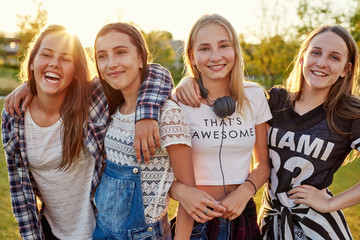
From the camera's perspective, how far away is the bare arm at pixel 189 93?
2461 mm

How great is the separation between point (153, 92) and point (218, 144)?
58 centimetres

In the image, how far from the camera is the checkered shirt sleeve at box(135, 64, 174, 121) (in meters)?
2.19

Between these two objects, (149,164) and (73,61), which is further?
(73,61)

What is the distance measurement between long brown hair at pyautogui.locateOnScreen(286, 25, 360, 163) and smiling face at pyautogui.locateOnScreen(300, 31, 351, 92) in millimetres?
52

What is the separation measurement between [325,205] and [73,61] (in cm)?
216

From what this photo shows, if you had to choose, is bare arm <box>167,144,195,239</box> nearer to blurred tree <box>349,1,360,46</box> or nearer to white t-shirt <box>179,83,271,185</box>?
white t-shirt <box>179,83,271,185</box>

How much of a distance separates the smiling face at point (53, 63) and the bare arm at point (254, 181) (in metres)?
1.50

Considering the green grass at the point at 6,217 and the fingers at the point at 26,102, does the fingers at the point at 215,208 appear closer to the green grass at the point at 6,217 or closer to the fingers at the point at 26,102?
the fingers at the point at 26,102

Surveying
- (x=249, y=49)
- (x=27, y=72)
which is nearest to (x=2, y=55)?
(x=249, y=49)

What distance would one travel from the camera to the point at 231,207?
227 centimetres

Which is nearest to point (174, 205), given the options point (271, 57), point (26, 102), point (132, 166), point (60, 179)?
point (60, 179)

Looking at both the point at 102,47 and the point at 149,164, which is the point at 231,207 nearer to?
the point at 149,164

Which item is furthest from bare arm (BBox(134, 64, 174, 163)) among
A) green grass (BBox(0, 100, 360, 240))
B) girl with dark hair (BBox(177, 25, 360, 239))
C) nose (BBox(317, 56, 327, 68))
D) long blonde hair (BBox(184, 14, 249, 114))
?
green grass (BBox(0, 100, 360, 240))

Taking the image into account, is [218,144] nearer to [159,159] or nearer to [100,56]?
[159,159]
